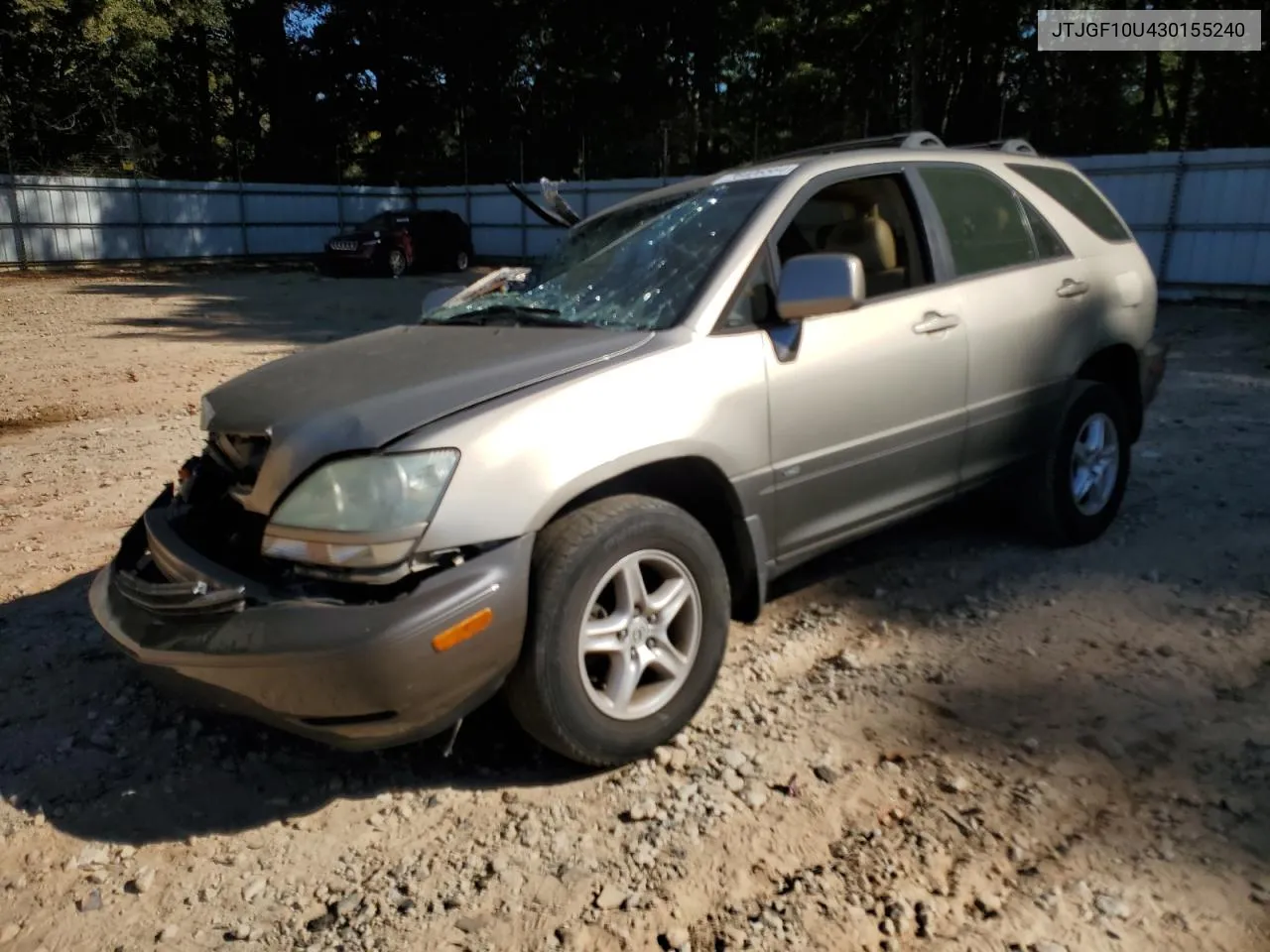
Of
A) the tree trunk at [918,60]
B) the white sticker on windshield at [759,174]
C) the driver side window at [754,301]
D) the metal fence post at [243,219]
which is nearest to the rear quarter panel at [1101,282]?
the white sticker on windshield at [759,174]

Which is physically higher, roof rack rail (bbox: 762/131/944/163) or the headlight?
roof rack rail (bbox: 762/131/944/163)

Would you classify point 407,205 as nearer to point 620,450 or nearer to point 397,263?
point 397,263

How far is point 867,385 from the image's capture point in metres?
3.40

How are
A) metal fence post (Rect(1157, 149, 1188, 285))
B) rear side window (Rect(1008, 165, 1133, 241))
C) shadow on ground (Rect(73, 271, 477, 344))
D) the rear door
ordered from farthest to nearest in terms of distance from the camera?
metal fence post (Rect(1157, 149, 1188, 285))
shadow on ground (Rect(73, 271, 477, 344))
rear side window (Rect(1008, 165, 1133, 241))
the rear door

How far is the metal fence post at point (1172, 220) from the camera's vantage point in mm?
14164

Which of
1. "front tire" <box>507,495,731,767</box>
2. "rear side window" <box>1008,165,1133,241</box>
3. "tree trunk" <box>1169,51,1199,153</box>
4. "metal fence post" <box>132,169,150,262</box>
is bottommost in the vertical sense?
"front tire" <box>507,495,731,767</box>

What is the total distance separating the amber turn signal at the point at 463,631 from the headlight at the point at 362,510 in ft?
0.73

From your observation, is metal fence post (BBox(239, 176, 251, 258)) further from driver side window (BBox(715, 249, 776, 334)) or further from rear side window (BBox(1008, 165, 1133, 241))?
driver side window (BBox(715, 249, 776, 334))

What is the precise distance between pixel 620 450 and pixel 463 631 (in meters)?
0.68

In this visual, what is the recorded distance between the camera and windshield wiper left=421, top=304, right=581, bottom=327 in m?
3.32

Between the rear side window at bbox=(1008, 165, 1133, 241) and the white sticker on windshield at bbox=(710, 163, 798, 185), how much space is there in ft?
4.39

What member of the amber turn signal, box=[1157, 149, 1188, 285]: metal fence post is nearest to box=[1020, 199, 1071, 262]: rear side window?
the amber turn signal

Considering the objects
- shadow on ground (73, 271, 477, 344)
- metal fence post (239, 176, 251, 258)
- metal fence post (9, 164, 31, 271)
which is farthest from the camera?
metal fence post (239, 176, 251, 258)

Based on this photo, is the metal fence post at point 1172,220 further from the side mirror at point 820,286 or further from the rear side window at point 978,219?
the side mirror at point 820,286
